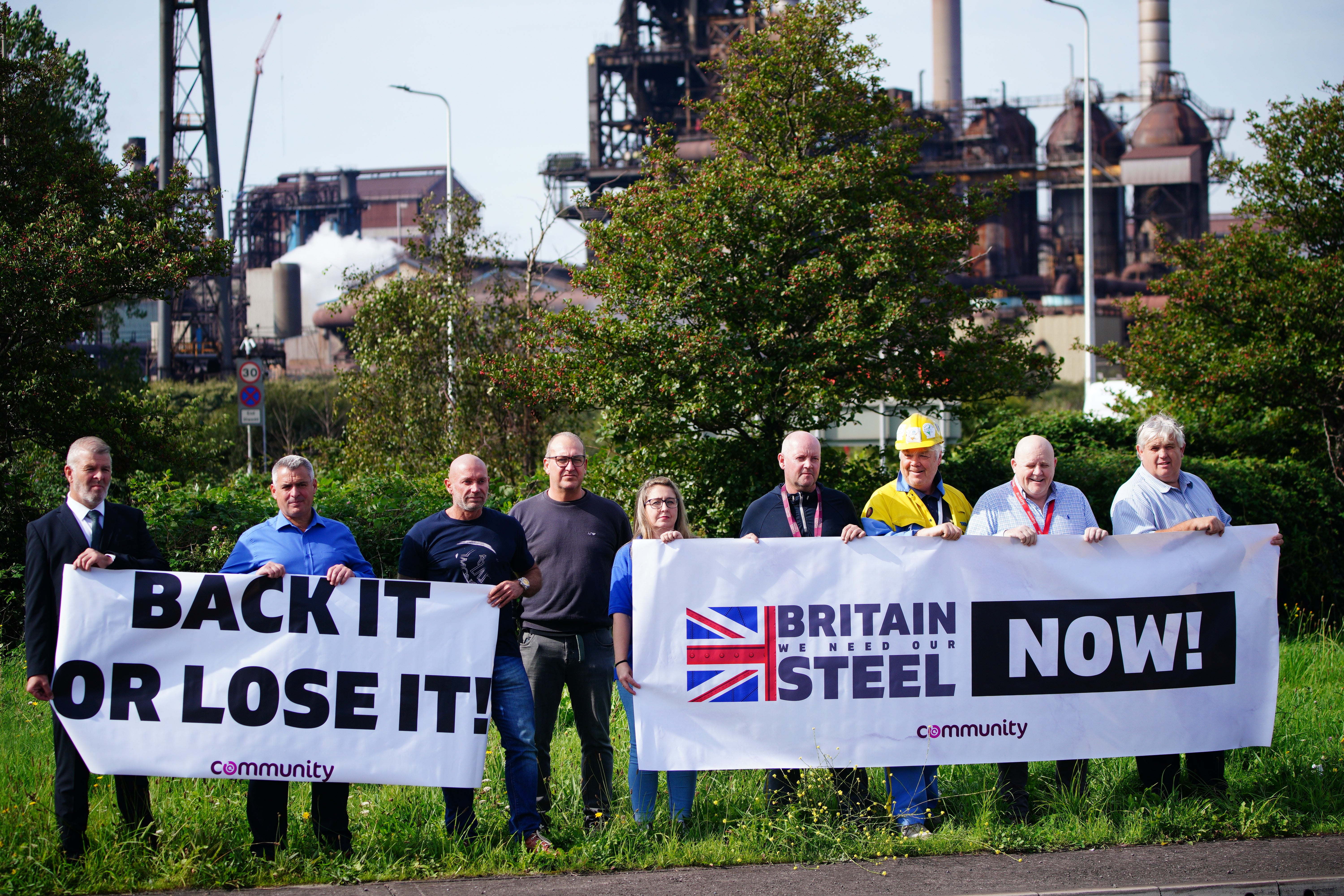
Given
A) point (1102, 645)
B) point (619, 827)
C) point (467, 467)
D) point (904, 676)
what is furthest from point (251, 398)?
point (1102, 645)

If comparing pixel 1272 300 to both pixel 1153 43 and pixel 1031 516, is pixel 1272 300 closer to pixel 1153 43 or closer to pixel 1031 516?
pixel 1031 516

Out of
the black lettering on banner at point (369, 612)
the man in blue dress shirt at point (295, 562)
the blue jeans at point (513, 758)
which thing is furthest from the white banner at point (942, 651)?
the man in blue dress shirt at point (295, 562)

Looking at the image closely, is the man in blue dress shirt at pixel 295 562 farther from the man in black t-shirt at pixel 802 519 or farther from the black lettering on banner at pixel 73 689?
the man in black t-shirt at pixel 802 519

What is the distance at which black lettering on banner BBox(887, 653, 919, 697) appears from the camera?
222 inches

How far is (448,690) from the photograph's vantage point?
5.43 meters

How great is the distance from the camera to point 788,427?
32.7 ft

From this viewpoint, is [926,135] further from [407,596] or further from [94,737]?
[94,737]

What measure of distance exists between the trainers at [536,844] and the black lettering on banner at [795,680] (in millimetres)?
1320

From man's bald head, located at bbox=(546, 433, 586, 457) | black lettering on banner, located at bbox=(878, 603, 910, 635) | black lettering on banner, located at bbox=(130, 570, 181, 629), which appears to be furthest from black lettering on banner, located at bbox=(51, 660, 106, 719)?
black lettering on banner, located at bbox=(878, 603, 910, 635)

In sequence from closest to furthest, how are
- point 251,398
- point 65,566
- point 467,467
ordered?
1. point 65,566
2. point 467,467
3. point 251,398

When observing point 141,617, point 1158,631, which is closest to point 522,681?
point 141,617

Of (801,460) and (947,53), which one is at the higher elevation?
(947,53)

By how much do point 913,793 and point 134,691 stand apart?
3.81 m

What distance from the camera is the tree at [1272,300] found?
11711 mm
